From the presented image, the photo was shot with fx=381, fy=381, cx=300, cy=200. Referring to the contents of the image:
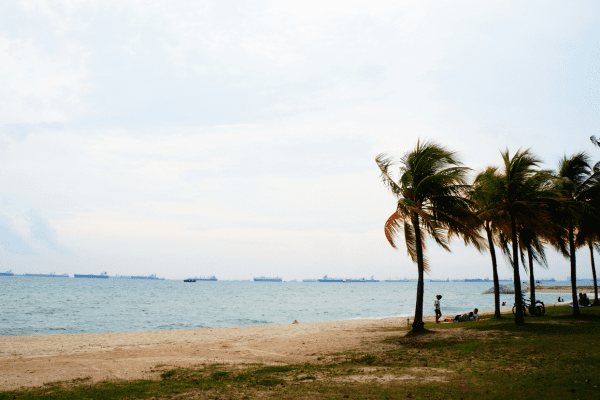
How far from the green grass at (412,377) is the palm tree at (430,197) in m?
4.91

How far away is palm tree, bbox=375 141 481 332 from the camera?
16188mm

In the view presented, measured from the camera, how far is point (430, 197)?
16719mm

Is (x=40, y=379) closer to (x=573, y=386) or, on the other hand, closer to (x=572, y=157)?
(x=573, y=386)

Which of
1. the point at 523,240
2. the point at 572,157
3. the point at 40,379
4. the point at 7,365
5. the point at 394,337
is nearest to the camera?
the point at 40,379

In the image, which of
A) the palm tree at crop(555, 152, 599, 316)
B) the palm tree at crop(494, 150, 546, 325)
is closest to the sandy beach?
the palm tree at crop(494, 150, 546, 325)

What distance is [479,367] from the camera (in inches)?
373

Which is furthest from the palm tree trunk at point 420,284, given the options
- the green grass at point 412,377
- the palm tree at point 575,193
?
the palm tree at point 575,193

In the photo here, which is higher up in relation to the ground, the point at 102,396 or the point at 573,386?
the point at 573,386

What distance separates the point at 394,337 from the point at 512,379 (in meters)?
8.59

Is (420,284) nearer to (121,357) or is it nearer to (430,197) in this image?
(430,197)

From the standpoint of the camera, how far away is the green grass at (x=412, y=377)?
7578 millimetres

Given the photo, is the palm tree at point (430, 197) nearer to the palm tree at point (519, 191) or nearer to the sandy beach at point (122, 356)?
the palm tree at point (519, 191)

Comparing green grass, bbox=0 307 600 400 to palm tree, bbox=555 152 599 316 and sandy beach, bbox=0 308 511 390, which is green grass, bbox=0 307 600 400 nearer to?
sandy beach, bbox=0 308 511 390

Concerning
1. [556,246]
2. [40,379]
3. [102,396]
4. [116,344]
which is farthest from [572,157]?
[116,344]
